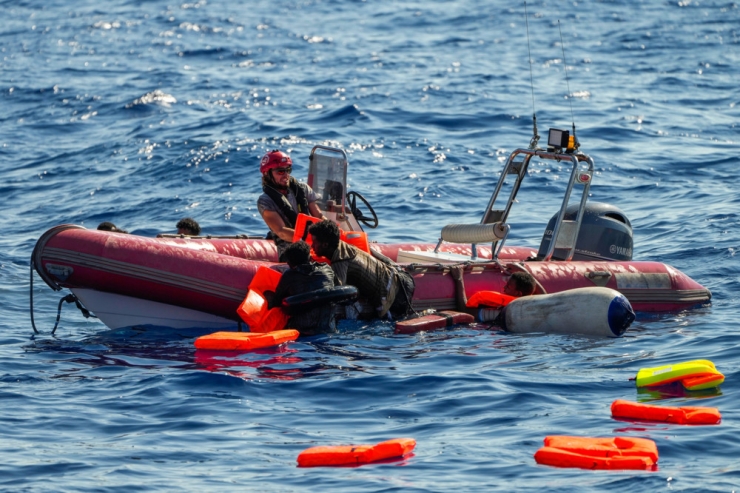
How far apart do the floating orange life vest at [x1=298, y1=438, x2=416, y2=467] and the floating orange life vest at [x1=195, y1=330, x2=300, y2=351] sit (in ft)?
7.58

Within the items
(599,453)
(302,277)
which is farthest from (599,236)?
(599,453)

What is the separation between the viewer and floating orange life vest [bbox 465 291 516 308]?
893 cm

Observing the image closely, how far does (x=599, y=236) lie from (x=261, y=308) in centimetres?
356

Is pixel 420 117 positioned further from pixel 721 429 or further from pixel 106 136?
pixel 721 429

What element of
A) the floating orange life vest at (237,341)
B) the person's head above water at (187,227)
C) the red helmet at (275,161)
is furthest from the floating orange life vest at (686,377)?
the person's head above water at (187,227)

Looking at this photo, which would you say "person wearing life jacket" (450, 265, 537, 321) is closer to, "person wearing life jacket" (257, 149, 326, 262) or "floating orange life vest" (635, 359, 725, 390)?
"person wearing life jacket" (257, 149, 326, 262)

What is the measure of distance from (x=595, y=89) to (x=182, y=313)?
13.9 m

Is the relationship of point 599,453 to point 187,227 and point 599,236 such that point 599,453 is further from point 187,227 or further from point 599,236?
A: point 187,227

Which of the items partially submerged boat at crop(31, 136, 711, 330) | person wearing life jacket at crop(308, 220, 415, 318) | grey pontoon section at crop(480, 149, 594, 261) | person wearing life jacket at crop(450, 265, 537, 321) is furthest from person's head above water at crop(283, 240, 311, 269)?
grey pontoon section at crop(480, 149, 594, 261)

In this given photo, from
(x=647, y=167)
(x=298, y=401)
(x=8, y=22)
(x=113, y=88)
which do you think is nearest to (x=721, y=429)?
(x=298, y=401)

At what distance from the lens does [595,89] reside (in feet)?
68.5

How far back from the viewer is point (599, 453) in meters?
5.37

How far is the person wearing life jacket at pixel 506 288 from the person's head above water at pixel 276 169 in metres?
1.61

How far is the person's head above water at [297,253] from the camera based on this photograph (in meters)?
8.19
